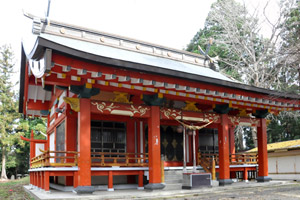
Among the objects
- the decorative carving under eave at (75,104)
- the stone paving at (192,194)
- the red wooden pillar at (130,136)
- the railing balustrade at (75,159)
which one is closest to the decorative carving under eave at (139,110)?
the railing balustrade at (75,159)

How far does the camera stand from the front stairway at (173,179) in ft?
41.7

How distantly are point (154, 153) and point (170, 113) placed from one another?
1902 mm

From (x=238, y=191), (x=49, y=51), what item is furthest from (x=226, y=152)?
(x=49, y=51)

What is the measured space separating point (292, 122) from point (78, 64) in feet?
102

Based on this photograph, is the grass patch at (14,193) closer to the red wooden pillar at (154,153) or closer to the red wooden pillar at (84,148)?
the red wooden pillar at (84,148)

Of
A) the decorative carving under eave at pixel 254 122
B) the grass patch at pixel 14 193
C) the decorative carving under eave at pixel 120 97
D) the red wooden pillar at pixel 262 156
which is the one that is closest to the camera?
the decorative carving under eave at pixel 120 97

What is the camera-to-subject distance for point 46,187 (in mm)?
11117

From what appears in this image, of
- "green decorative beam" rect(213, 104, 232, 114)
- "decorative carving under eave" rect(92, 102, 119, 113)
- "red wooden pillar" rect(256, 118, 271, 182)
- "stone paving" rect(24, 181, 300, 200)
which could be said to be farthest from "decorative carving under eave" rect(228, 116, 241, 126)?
"decorative carving under eave" rect(92, 102, 119, 113)

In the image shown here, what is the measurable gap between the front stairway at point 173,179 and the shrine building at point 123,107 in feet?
0.38

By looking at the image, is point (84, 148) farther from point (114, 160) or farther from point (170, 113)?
point (170, 113)

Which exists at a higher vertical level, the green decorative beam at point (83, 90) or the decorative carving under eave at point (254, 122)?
the green decorative beam at point (83, 90)

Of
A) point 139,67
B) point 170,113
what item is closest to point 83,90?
point 139,67

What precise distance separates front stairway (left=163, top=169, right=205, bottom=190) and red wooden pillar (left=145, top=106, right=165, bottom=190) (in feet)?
2.72

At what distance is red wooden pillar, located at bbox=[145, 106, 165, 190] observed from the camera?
1183 centimetres
